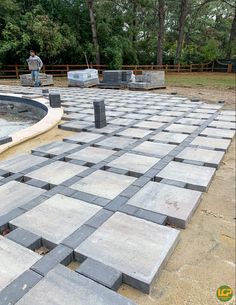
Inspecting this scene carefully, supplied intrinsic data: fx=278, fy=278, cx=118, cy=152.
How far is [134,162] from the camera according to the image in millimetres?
3479

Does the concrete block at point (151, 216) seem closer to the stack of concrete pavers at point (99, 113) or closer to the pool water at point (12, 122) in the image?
the stack of concrete pavers at point (99, 113)

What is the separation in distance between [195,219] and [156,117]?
392 cm

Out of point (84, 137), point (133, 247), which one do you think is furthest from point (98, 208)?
point (84, 137)

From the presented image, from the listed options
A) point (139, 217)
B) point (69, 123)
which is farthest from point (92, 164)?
point (69, 123)

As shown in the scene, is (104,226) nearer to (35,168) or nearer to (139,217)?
(139,217)

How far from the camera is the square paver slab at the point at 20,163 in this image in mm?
3301

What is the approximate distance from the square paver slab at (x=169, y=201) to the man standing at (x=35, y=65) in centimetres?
915

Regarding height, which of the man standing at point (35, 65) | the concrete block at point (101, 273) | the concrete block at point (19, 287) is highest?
the man standing at point (35, 65)

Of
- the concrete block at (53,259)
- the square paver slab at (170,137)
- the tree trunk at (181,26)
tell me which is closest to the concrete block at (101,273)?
the concrete block at (53,259)

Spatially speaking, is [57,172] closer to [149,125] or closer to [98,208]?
[98,208]

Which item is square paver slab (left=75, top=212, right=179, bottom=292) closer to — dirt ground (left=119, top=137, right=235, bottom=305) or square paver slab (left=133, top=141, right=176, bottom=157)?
dirt ground (left=119, top=137, right=235, bottom=305)

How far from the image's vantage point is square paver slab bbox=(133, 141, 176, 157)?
152 inches

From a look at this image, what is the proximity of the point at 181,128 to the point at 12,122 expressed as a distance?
168 inches

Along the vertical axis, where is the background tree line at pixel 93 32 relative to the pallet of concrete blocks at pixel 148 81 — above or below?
above
